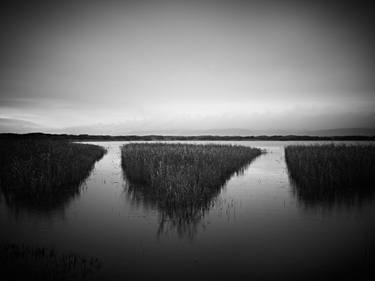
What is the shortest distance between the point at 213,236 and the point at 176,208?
264cm

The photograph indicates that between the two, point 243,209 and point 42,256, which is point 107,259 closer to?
point 42,256

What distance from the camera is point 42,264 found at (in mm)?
5035

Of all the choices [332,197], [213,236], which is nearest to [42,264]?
[213,236]

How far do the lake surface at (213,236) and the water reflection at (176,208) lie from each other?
69 millimetres

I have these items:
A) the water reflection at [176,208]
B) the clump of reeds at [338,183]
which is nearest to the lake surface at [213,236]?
the water reflection at [176,208]

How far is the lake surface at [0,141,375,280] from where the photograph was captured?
5230 mm

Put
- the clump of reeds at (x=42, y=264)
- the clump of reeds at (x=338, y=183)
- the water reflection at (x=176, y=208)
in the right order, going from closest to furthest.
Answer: the clump of reeds at (x=42, y=264), the water reflection at (x=176, y=208), the clump of reeds at (x=338, y=183)

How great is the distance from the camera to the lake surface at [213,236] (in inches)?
206

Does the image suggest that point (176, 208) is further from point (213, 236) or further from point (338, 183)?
point (338, 183)

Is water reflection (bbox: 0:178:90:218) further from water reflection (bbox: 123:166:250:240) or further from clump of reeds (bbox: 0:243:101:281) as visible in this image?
clump of reeds (bbox: 0:243:101:281)

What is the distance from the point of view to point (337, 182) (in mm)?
13406

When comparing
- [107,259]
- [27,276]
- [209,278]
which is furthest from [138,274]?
[27,276]

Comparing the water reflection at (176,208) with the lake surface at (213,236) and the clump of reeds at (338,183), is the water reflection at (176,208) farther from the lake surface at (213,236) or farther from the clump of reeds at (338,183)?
the clump of reeds at (338,183)

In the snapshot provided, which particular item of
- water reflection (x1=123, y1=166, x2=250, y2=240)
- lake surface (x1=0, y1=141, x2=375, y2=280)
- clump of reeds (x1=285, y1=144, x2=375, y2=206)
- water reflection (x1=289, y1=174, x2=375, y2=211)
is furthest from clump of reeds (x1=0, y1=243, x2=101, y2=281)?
clump of reeds (x1=285, y1=144, x2=375, y2=206)
